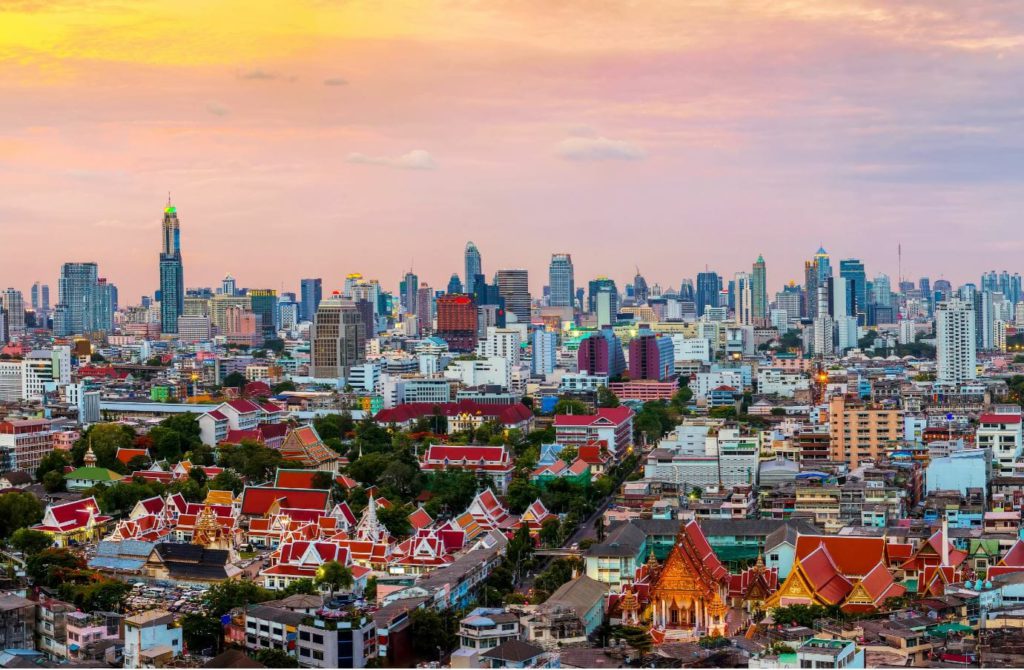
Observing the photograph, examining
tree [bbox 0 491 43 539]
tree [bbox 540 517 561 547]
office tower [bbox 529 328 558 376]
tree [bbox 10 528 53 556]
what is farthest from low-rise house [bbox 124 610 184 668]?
office tower [bbox 529 328 558 376]

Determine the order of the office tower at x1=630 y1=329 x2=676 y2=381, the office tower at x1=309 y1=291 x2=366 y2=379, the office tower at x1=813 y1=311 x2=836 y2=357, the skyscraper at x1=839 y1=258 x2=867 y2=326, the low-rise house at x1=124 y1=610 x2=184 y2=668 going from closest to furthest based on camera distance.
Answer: the low-rise house at x1=124 y1=610 x2=184 y2=668 < the office tower at x1=630 y1=329 x2=676 y2=381 < the office tower at x1=309 y1=291 x2=366 y2=379 < the office tower at x1=813 y1=311 x2=836 y2=357 < the skyscraper at x1=839 y1=258 x2=867 y2=326

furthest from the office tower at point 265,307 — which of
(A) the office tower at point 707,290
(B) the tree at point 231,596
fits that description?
(B) the tree at point 231,596

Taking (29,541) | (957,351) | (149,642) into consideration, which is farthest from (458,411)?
(149,642)

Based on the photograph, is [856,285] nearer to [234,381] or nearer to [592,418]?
[234,381]

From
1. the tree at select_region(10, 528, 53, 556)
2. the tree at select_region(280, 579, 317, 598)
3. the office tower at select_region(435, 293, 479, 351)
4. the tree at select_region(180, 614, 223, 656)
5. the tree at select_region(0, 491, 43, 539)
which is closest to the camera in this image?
the tree at select_region(180, 614, 223, 656)

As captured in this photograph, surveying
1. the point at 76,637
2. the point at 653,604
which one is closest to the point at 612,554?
the point at 653,604

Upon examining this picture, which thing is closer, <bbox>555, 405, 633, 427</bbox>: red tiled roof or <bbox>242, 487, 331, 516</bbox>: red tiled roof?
<bbox>242, 487, 331, 516</bbox>: red tiled roof

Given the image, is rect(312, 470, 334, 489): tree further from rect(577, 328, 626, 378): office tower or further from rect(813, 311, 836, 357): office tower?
rect(813, 311, 836, 357): office tower
